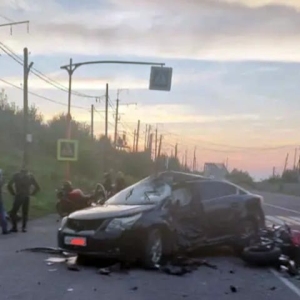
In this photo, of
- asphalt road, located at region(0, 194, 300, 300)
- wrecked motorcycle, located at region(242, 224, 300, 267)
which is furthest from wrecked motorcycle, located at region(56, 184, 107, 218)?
wrecked motorcycle, located at region(242, 224, 300, 267)

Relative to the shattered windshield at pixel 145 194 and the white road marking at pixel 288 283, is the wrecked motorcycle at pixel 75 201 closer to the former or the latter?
the shattered windshield at pixel 145 194

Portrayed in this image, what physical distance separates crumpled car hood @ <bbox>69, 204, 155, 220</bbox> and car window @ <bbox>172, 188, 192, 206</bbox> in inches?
29.5

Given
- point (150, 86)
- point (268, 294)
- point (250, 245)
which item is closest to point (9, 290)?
point (268, 294)

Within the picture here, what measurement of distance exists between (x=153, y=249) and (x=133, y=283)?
157 cm

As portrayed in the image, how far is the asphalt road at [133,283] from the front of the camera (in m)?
9.43

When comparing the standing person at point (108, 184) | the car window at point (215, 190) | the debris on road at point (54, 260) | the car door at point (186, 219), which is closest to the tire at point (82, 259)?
the debris on road at point (54, 260)

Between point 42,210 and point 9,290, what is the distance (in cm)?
1821

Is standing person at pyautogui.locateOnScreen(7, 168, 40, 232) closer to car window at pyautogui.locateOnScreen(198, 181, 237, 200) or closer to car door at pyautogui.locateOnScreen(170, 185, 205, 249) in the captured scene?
car window at pyautogui.locateOnScreen(198, 181, 237, 200)

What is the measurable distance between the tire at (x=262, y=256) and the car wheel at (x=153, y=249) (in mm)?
1620

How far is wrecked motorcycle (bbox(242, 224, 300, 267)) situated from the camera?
41.0 feet

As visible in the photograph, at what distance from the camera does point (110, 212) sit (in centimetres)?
1202

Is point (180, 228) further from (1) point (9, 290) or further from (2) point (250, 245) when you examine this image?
(1) point (9, 290)

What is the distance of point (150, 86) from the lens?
80.8 ft

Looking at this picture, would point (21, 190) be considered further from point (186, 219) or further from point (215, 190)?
point (186, 219)
